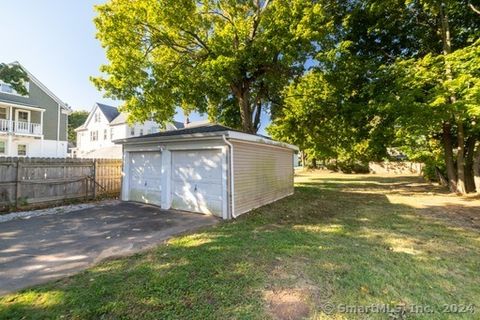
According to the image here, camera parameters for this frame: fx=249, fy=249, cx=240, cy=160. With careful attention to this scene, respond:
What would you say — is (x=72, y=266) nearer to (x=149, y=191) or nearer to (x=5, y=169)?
(x=149, y=191)

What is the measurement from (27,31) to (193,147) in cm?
835

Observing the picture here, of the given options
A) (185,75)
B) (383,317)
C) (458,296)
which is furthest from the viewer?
(185,75)

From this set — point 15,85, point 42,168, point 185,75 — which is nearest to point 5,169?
point 42,168

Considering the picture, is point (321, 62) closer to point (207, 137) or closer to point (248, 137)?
→ point (248, 137)

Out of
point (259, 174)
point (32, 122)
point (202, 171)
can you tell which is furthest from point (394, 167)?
point (32, 122)

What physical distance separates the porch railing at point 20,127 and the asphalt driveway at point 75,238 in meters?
16.0

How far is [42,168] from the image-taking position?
8828 millimetres

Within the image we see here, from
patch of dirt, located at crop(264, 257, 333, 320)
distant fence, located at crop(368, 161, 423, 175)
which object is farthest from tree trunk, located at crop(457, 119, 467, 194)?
distant fence, located at crop(368, 161, 423, 175)

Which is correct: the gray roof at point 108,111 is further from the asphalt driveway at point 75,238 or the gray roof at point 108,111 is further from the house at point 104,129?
the asphalt driveway at point 75,238

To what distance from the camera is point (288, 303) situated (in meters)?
3.01

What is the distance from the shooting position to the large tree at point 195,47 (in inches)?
422

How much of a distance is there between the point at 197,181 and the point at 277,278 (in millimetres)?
5050

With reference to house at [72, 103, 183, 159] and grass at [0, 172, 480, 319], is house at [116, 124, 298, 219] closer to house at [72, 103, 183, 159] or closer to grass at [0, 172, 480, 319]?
grass at [0, 172, 480, 319]

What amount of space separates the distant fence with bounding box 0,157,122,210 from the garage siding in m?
6.42
